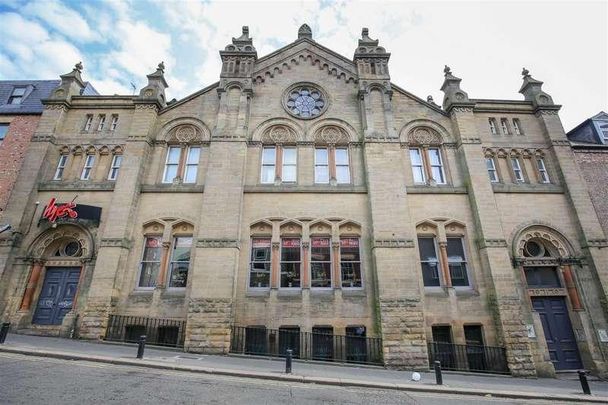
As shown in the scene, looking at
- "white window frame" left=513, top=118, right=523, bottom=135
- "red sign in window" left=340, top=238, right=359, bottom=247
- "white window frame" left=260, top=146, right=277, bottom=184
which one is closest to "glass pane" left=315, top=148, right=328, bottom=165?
"white window frame" left=260, top=146, right=277, bottom=184

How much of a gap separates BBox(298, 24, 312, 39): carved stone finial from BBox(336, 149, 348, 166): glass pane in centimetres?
803

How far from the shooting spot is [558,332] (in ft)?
42.9

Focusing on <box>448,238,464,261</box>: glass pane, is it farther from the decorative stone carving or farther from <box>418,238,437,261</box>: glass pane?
the decorative stone carving

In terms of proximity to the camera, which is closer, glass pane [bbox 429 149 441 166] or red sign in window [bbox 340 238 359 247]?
red sign in window [bbox 340 238 359 247]

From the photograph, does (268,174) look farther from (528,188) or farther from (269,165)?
(528,188)

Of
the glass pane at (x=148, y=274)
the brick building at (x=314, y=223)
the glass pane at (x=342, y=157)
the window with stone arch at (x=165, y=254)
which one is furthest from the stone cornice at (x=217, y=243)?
the glass pane at (x=342, y=157)

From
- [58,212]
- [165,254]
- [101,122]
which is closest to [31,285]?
[58,212]

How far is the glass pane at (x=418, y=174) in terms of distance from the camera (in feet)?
51.0

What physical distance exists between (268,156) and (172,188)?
4965 mm

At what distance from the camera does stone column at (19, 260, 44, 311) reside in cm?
1298

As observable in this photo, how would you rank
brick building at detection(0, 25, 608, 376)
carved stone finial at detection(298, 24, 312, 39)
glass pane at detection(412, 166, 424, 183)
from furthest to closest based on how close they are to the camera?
carved stone finial at detection(298, 24, 312, 39), glass pane at detection(412, 166, 424, 183), brick building at detection(0, 25, 608, 376)

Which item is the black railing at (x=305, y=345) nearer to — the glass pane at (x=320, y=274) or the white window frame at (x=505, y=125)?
the glass pane at (x=320, y=274)

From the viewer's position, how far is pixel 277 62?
17625mm

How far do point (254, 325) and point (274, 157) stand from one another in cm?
810
